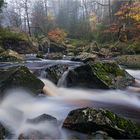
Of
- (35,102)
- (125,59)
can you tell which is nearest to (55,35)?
(125,59)

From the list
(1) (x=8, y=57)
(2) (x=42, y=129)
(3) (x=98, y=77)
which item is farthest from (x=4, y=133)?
(1) (x=8, y=57)

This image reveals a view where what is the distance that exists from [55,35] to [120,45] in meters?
14.2

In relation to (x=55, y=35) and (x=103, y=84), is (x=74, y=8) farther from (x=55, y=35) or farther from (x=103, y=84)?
(x=103, y=84)

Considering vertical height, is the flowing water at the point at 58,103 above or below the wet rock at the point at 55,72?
below

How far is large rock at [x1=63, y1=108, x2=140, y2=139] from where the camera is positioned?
581 cm

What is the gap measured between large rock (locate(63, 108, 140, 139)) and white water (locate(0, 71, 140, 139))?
0.60m

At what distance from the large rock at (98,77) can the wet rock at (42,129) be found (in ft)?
12.7

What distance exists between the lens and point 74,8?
57562mm

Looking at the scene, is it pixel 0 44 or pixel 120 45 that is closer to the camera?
pixel 0 44

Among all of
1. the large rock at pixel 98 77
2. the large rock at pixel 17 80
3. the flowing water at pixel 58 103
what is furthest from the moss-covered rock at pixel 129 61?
the large rock at pixel 17 80

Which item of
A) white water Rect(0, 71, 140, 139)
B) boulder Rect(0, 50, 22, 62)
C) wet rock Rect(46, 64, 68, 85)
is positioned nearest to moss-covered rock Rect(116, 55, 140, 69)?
boulder Rect(0, 50, 22, 62)

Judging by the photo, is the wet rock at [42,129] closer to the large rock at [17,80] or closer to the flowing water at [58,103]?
the flowing water at [58,103]

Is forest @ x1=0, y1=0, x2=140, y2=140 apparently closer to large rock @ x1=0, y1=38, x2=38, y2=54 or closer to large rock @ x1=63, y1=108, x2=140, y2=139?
large rock @ x1=63, y1=108, x2=140, y2=139

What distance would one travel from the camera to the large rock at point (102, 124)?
5812mm
